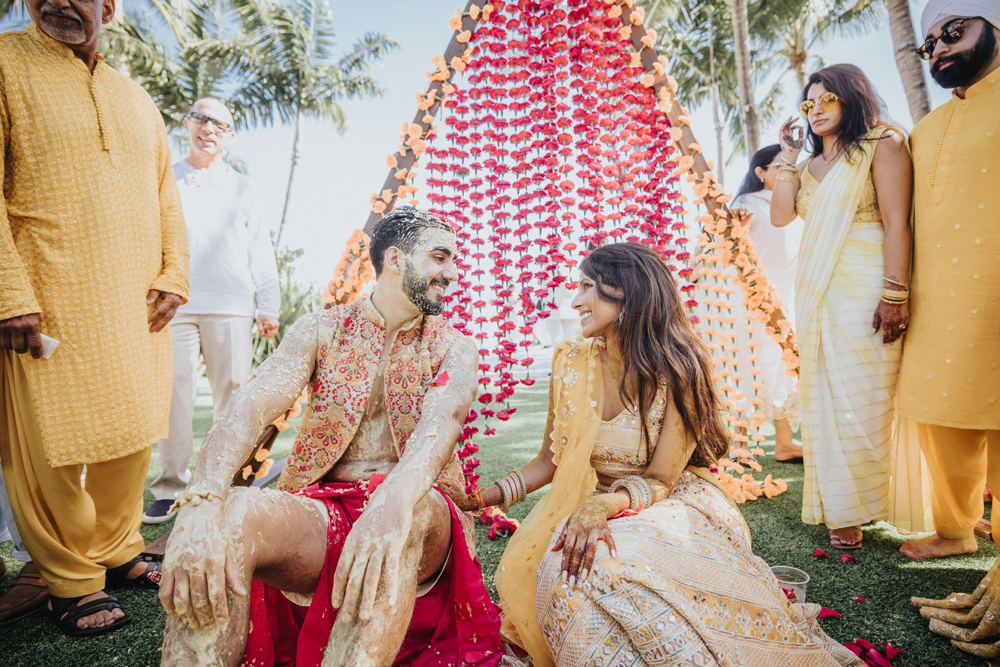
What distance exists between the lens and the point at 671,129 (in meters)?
3.36

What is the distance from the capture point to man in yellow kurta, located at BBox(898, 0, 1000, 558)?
224 cm

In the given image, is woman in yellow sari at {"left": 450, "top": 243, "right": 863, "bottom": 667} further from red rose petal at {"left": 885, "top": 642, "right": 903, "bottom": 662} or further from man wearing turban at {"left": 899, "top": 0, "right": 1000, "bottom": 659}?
man wearing turban at {"left": 899, "top": 0, "right": 1000, "bottom": 659}

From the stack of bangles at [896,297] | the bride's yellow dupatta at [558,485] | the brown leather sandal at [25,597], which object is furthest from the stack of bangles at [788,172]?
the brown leather sandal at [25,597]

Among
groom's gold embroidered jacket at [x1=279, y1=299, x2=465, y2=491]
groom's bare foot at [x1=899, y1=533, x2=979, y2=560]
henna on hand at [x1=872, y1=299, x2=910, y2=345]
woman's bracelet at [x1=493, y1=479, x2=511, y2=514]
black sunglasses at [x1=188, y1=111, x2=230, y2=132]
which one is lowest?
groom's bare foot at [x1=899, y1=533, x2=979, y2=560]

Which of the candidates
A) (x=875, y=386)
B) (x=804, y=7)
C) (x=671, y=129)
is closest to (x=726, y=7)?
(x=804, y=7)

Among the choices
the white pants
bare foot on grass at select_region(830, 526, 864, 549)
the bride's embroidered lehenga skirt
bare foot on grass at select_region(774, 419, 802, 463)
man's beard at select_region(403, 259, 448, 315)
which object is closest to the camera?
the bride's embroidered lehenga skirt

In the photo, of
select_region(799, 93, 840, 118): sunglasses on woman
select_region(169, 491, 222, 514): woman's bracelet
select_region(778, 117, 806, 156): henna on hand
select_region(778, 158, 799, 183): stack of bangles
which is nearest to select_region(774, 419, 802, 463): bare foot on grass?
select_region(778, 158, 799, 183): stack of bangles

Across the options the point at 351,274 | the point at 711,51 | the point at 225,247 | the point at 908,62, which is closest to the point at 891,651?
the point at 351,274

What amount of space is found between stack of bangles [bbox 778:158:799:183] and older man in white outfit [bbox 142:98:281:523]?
319 cm

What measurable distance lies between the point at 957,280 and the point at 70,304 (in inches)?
145

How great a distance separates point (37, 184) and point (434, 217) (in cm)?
158

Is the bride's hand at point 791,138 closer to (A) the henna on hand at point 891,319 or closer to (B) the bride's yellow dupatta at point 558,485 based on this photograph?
(A) the henna on hand at point 891,319

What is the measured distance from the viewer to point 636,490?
181 cm

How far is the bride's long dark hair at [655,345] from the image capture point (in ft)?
6.53
